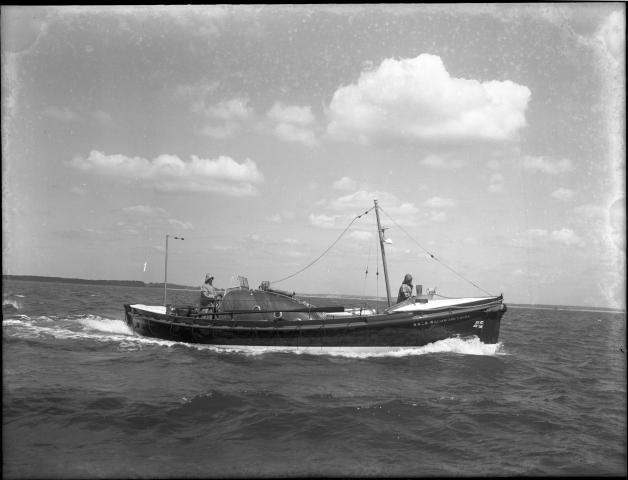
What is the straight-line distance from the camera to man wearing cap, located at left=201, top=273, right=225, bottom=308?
24.6 m

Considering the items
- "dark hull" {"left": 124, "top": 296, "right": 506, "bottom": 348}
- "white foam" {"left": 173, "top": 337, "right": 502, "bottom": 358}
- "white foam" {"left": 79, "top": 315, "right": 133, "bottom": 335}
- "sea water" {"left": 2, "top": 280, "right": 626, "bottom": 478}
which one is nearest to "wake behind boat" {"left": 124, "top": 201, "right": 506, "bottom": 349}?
"dark hull" {"left": 124, "top": 296, "right": 506, "bottom": 348}

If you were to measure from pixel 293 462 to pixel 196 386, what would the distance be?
6.21 meters

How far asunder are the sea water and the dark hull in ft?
2.61

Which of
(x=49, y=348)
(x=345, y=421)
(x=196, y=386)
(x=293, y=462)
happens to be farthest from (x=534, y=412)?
(x=49, y=348)

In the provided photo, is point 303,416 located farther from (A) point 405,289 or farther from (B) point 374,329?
(A) point 405,289

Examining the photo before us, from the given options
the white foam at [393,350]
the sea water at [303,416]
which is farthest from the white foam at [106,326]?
the white foam at [393,350]

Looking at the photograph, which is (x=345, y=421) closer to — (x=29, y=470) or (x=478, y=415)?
(x=478, y=415)

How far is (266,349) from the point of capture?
20.7 metres

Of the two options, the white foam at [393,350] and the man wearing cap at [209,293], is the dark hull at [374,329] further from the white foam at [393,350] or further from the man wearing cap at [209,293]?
the man wearing cap at [209,293]

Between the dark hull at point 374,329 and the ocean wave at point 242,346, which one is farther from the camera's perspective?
the ocean wave at point 242,346

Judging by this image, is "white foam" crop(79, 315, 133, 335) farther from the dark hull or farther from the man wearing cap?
the dark hull

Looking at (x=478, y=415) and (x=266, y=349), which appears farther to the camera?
(x=266, y=349)

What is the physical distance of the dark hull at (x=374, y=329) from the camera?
64.2 feet

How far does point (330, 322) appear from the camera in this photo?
65.5 feet
